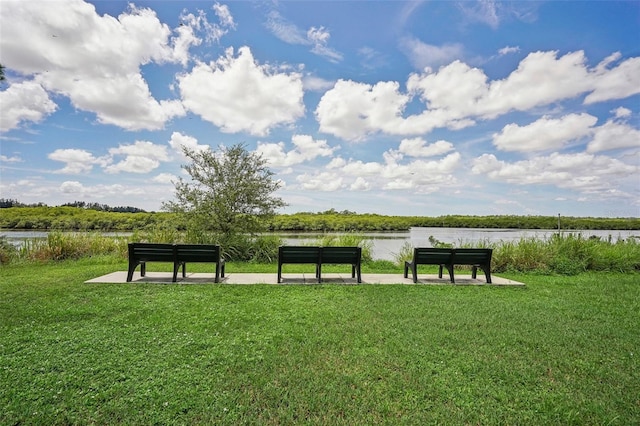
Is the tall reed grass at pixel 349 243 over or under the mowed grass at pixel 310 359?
over

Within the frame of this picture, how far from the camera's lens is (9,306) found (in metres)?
5.14

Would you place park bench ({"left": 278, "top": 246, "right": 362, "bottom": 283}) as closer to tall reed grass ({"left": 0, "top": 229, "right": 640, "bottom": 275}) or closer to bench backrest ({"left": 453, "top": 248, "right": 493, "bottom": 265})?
bench backrest ({"left": 453, "top": 248, "right": 493, "bottom": 265})

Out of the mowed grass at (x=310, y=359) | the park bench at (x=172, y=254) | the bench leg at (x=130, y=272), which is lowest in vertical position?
the mowed grass at (x=310, y=359)

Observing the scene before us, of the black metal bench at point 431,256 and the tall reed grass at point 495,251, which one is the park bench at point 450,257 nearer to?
the black metal bench at point 431,256

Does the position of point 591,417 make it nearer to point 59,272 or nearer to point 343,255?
point 343,255

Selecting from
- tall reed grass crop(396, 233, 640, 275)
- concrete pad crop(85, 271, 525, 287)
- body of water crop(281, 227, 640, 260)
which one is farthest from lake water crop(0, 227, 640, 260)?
concrete pad crop(85, 271, 525, 287)

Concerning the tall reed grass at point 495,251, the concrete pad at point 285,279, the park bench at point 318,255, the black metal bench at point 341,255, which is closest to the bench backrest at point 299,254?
the park bench at point 318,255

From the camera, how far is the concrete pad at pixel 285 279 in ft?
24.4

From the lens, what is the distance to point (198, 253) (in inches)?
284

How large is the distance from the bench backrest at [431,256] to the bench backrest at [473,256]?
0.59 feet

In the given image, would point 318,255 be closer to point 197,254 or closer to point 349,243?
point 197,254

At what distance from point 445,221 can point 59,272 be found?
46.5 meters

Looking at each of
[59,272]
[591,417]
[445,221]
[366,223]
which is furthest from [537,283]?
[445,221]

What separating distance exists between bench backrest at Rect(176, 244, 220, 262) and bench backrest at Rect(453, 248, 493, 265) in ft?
17.5
